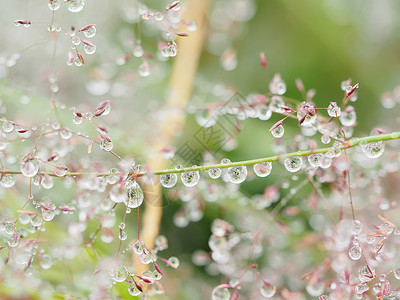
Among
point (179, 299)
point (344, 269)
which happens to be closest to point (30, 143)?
point (179, 299)

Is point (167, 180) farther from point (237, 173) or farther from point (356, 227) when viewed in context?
point (356, 227)

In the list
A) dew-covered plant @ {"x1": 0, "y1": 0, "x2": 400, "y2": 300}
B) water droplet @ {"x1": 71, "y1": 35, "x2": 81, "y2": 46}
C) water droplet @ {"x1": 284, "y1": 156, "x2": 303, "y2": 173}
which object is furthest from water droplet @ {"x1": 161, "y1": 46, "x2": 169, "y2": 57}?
water droplet @ {"x1": 284, "y1": 156, "x2": 303, "y2": 173}

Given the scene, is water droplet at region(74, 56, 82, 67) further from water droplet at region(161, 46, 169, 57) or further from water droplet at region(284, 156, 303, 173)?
water droplet at region(284, 156, 303, 173)

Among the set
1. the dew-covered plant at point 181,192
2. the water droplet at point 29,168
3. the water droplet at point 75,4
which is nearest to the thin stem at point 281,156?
the dew-covered plant at point 181,192

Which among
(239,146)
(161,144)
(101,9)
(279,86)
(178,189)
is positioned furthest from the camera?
(101,9)

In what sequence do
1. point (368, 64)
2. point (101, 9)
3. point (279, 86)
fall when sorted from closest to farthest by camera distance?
1. point (279, 86)
2. point (368, 64)
3. point (101, 9)

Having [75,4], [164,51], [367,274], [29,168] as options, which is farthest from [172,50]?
[367,274]

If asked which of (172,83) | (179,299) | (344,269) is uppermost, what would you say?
(344,269)

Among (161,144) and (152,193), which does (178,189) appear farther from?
(161,144)
